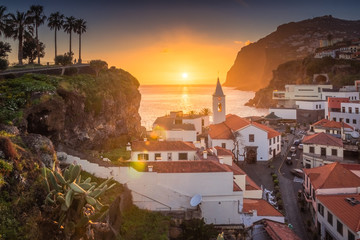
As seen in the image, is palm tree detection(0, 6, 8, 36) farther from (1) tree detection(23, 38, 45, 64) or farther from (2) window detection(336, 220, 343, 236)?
(2) window detection(336, 220, 343, 236)

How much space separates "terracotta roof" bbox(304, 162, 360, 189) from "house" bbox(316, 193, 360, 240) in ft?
4.94

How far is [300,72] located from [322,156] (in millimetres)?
104537

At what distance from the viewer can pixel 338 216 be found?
1956 cm

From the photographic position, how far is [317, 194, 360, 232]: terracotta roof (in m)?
18.2

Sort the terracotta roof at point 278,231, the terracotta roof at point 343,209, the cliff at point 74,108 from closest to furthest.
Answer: the terracotta roof at point 343,209
the terracotta roof at point 278,231
the cliff at point 74,108

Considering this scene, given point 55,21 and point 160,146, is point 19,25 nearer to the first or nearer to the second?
point 55,21

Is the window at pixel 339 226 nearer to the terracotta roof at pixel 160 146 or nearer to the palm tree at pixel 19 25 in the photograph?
the terracotta roof at pixel 160 146

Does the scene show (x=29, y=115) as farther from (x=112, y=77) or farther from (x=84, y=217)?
(x=112, y=77)

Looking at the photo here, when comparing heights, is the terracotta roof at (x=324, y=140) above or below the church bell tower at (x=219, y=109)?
below

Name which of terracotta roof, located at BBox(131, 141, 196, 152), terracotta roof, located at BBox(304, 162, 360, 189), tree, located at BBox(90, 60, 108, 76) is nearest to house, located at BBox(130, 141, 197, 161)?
terracotta roof, located at BBox(131, 141, 196, 152)

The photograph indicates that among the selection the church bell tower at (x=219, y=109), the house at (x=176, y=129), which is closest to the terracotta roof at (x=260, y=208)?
the house at (x=176, y=129)

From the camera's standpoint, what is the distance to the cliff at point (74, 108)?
22047 millimetres

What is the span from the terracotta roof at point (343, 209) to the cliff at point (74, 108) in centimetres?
2004

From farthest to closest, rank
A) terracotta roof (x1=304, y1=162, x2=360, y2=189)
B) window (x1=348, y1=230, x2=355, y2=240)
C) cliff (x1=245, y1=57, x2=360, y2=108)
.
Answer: cliff (x1=245, y1=57, x2=360, y2=108)
terracotta roof (x1=304, y1=162, x2=360, y2=189)
window (x1=348, y1=230, x2=355, y2=240)
